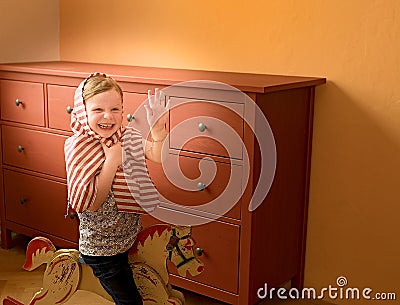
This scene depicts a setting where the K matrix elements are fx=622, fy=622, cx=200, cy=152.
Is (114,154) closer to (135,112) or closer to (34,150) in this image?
(135,112)

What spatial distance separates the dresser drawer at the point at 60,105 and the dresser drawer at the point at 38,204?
0.27m

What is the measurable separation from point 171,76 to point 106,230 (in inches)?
32.4

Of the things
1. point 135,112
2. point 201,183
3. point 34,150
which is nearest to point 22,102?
point 34,150

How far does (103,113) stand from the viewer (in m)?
1.85

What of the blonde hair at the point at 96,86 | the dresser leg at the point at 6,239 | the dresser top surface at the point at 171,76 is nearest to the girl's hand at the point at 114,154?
the blonde hair at the point at 96,86

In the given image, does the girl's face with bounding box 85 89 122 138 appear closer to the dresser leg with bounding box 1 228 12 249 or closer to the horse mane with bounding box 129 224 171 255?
the horse mane with bounding box 129 224 171 255

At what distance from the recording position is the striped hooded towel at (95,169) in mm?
1841

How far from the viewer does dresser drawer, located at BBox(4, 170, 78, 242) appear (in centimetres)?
281

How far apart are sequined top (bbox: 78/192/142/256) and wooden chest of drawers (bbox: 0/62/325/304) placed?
1.46ft

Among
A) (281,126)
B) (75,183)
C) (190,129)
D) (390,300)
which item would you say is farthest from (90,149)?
(390,300)

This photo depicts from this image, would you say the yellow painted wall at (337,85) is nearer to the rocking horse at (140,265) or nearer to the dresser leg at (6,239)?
the rocking horse at (140,265)

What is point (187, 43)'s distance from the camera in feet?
9.30

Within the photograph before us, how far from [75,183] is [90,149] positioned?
11 cm

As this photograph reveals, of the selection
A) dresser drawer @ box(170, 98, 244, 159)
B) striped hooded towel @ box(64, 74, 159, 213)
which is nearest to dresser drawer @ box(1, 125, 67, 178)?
dresser drawer @ box(170, 98, 244, 159)
